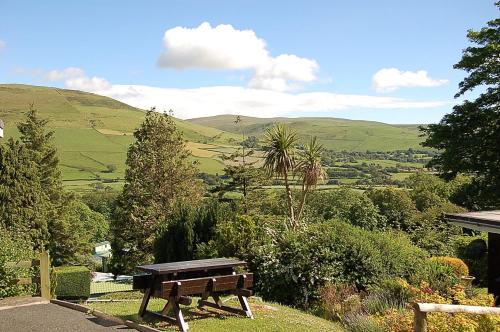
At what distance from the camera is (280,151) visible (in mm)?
23078

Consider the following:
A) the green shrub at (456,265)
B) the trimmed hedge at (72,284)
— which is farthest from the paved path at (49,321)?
the trimmed hedge at (72,284)

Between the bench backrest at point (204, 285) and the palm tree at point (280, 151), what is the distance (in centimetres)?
1295

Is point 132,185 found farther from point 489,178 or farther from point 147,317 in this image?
point 147,317

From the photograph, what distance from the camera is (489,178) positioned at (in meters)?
22.0

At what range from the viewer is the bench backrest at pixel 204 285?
895 centimetres

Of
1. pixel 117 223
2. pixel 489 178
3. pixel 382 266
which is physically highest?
pixel 489 178

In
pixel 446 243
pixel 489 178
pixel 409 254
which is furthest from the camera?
pixel 446 243

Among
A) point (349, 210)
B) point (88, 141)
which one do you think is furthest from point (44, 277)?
point (88, 141)

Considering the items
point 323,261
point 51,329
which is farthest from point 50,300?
point 323,261

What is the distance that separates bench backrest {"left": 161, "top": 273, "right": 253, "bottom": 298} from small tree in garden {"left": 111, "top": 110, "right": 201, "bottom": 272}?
22.9 metres

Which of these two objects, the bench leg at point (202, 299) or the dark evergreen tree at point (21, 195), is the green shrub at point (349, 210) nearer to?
the bench leg at point (202, 299)

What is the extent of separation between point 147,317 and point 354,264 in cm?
691

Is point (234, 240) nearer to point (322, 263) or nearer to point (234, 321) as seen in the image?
point (322, 263)

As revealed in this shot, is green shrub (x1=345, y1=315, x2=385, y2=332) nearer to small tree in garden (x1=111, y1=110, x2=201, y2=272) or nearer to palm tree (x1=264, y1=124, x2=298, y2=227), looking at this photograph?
palm tree (x1=264, y1=124, x2=298, y2=227)
